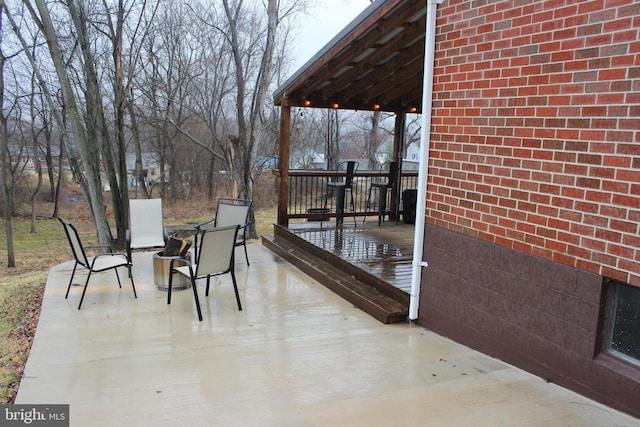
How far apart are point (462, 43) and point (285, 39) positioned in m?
14.9

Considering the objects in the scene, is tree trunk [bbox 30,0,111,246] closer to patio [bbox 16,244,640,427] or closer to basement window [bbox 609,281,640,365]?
patio [bbox 16,244,640,427]

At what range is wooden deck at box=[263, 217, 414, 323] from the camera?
14.3 feet

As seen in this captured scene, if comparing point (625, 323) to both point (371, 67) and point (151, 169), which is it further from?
point (151, 169)

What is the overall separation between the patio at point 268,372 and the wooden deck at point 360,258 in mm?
199

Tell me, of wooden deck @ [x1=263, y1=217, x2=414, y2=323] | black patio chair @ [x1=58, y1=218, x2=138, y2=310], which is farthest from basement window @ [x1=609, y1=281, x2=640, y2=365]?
black patio chair @ [x1=58, y1=218, x2=138, y2=310]

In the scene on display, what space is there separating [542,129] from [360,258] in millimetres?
2836

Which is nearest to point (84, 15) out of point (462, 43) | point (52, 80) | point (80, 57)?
point (80, 57)

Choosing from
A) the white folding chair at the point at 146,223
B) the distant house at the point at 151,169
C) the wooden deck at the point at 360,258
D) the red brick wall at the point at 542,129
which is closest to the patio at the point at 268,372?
the wooden deck at the point at 360,258

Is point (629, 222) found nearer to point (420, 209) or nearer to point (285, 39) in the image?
point (420, 209)

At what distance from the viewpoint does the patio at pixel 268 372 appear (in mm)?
2629

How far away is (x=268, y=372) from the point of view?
3197 millimetres

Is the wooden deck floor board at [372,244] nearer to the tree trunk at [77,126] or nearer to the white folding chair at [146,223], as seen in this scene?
the white folding chair at [146,223]

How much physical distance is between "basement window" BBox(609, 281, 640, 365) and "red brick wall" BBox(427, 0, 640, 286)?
0.33ft

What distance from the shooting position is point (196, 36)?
15.8m
